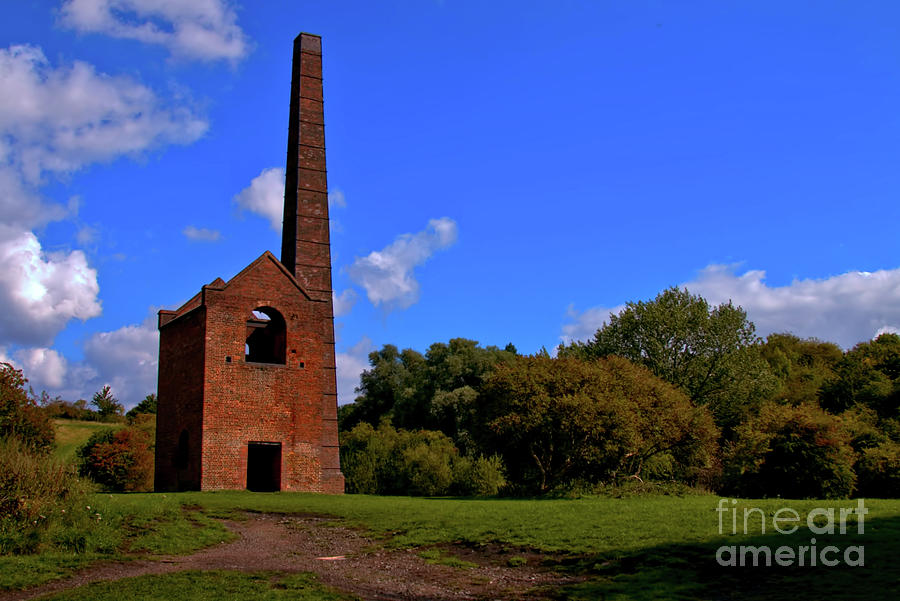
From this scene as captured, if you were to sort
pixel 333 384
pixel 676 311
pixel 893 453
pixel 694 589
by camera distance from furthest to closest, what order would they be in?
pixel 676 311, pixel 333 384, pixel 893 453, pixel 694 589

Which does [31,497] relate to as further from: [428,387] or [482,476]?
[428,387]

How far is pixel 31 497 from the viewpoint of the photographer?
1620 centimetres

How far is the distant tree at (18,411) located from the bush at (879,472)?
93.4 feet

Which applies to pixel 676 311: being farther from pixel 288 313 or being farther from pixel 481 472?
pixel 288 313

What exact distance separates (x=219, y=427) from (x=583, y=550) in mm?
19191

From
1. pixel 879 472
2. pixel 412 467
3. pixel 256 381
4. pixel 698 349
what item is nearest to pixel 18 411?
pixel 256 381

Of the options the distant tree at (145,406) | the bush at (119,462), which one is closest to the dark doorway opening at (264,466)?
the bush at (119,462)

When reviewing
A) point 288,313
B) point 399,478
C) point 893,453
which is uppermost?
point 288,313

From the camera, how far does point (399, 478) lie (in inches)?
1596

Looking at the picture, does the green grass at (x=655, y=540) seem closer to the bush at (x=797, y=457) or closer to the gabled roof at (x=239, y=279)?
the bush at (x=797, y=457)

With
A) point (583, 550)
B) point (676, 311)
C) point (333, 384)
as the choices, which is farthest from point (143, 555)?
point (676, 311)

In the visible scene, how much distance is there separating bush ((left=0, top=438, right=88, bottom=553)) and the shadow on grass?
10.6 meters

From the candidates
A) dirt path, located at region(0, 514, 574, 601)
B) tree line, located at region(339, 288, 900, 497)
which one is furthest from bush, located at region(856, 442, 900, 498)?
dirt path, located at region(0, 514, 574, 601)

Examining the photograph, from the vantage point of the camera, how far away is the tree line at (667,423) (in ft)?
80.9
